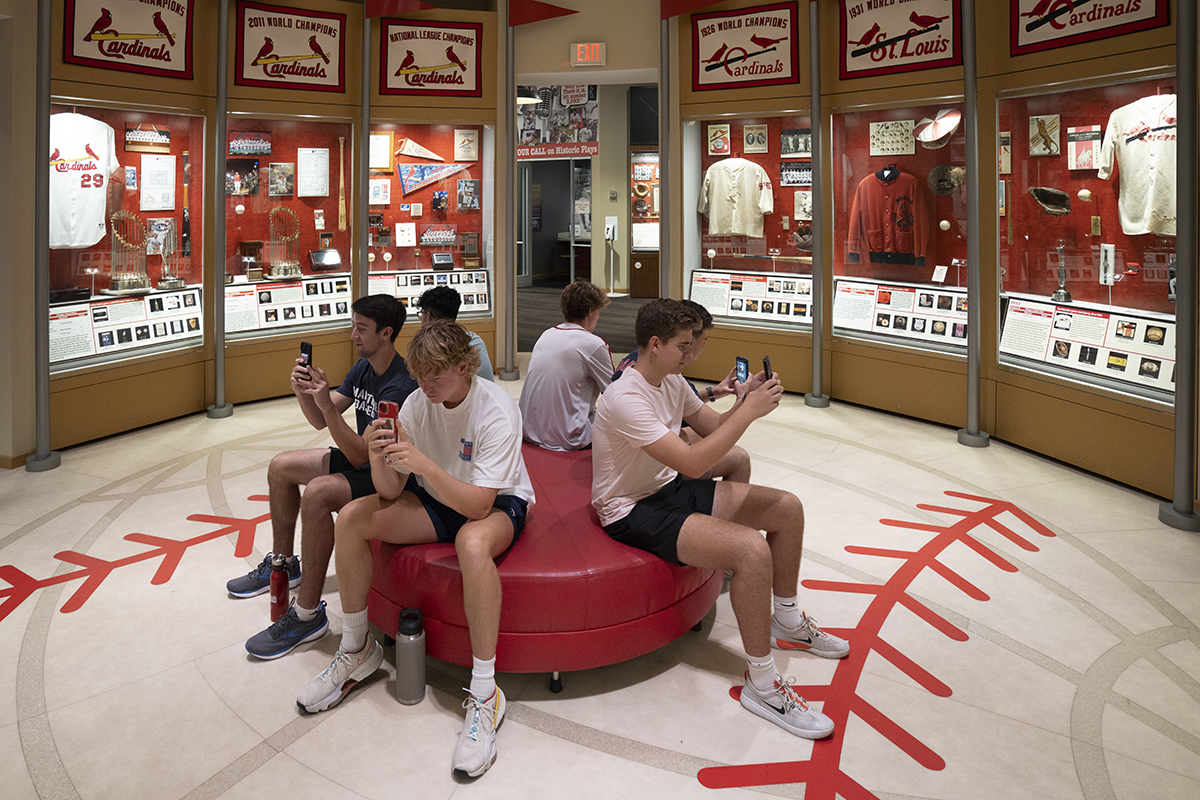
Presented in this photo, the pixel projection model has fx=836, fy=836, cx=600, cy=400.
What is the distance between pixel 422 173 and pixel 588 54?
193 cm

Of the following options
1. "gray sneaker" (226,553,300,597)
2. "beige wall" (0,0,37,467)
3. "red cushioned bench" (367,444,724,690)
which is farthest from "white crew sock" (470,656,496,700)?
"beige wall" (0,0,37,467)

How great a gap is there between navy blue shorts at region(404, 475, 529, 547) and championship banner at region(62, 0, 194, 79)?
4703 mm

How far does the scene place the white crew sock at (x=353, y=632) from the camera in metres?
2.83

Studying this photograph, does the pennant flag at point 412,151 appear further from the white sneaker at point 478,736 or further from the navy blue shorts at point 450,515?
the white sneaker at point 478,736

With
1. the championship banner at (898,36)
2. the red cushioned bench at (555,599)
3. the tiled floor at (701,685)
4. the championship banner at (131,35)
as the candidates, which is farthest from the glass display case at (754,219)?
the red cushioned bench at (555,599)

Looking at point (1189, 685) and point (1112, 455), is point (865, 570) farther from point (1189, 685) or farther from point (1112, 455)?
point (1112, 455)

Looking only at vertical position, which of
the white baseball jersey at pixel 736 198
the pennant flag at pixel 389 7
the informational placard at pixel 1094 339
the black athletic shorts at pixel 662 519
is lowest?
the black athletic shorts at pixel 662 519

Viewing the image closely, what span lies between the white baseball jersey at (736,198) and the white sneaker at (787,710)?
5792mm

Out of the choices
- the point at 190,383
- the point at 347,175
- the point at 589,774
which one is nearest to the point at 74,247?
the point at 190,383

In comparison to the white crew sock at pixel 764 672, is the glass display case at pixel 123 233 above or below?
above

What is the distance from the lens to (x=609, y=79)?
27.1 feet

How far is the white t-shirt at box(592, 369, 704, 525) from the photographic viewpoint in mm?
2828

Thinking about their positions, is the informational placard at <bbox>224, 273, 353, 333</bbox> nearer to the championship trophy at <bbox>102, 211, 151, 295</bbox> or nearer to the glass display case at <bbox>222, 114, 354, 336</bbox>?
the glass display case at <bbox>222, 114, 354, 336</bbox>

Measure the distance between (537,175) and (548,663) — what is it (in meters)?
14.0
